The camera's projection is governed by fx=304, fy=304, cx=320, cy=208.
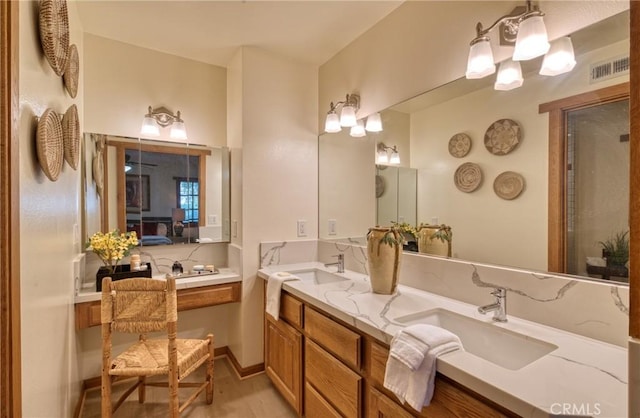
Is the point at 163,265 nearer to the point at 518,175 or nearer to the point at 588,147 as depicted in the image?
the point at 518,175

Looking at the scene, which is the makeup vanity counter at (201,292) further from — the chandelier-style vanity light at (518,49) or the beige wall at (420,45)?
the chandelier-style vanity light at (518,49)

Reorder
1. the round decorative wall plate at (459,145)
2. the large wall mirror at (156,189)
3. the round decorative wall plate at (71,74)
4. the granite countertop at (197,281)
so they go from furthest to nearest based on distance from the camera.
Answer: the large wall mirror at (156,189), the granite countertop at (197,281), the round decorative wall plate at (459,145), the round decorative wall plate at (71,74)

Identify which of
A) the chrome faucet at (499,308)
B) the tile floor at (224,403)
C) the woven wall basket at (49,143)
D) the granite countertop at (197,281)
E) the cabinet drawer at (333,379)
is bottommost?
the tile floor at (224,403)

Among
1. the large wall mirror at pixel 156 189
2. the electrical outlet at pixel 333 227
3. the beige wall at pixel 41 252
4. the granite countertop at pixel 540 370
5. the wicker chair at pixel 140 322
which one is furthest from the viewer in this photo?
the electrical outlet at pixel 333 227

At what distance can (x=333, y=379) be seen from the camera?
1500 mm

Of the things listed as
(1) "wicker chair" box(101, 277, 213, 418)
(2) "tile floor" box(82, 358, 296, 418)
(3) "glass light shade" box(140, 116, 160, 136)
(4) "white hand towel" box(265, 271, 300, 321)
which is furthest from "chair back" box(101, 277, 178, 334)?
(3) "glass light shade" box(140, 116, 160, 136)

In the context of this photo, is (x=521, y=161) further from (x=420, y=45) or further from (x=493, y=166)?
(x=420, y=45)

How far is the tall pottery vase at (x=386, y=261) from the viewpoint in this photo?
1675mm

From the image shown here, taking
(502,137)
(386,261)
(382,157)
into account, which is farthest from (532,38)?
(386,261)

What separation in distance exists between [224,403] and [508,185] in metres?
2.21

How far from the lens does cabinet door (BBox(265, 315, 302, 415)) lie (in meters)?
1.81

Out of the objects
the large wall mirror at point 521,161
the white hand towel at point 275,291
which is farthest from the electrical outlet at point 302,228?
the large wall mirror at point 521,161

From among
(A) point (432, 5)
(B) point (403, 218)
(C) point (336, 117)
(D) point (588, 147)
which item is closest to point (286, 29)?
(C) point (336, 117)

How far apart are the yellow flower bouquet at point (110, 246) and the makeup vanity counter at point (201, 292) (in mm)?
217
